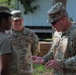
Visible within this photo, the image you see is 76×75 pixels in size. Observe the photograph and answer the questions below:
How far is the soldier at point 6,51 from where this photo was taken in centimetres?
354

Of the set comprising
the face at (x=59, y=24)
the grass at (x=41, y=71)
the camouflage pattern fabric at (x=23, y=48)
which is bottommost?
the grass at (x=41, y=71)

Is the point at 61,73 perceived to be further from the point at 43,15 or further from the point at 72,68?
the point at 43,15

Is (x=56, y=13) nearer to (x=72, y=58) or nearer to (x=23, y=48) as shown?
(x=72, y=58)

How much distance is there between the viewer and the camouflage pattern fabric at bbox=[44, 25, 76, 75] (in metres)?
3.76

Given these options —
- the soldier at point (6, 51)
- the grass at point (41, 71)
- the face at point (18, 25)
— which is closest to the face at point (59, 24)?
the soldier at point (6, 51)

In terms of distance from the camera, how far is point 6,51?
11.6 ft

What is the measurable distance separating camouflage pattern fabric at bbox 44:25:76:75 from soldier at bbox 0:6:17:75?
0.54m

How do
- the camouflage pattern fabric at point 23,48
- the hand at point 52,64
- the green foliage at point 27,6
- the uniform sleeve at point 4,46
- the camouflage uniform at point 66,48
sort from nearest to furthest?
the uniform sleeve at point 4,46 < the hand at point 52,64 < the camouflage uniform at point 66,48 < the camouflage pattern fabric at point 23,48 < the green foliage at point 27,6

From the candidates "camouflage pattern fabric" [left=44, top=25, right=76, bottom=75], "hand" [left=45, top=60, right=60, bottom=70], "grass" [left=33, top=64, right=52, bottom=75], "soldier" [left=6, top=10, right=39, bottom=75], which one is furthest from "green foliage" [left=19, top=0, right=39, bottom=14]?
"hand" [left=45, top=60, right=60, bottom=70]

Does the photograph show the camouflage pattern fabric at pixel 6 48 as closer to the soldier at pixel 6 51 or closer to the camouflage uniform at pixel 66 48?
the soldier at pixel 6 51

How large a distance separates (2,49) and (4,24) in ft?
1.04

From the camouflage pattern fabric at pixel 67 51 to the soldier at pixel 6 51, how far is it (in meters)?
0.54

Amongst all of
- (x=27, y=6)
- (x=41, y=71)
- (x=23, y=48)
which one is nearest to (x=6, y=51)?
(x=23, y=48)

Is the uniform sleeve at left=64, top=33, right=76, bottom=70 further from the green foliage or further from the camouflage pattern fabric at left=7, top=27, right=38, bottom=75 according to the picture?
the green foliage
